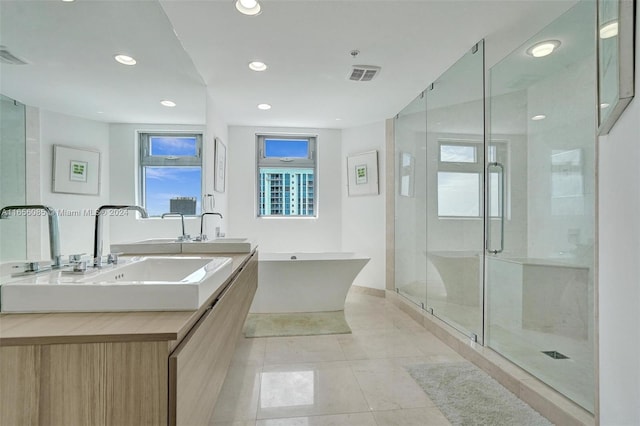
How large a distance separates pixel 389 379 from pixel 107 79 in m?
2.32

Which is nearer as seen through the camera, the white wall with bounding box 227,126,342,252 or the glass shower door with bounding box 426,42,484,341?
the glass shower door with bounding box 426,42,484,341

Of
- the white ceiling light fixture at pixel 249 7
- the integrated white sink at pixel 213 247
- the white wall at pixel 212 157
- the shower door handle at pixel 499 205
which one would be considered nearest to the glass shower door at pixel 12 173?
the integrated white sink at pixel 213 247

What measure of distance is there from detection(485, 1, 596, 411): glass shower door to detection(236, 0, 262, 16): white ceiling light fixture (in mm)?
1760

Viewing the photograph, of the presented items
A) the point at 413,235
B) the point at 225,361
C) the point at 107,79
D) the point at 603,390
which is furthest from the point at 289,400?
the point at 413,235

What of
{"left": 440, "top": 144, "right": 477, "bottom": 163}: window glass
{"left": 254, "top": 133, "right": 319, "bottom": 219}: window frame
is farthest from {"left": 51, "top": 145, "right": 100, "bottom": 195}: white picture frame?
{"left": 254, "top": 133, "right": 319, "bottom": 219}: window frame

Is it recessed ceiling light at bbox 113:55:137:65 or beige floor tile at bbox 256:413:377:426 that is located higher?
recessed ceiling light at bbox 113:55:137:65

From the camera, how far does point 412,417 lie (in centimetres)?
161

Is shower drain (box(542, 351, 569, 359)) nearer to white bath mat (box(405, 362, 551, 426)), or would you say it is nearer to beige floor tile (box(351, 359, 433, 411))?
white bath mat (box(405, 362, 551, 426))

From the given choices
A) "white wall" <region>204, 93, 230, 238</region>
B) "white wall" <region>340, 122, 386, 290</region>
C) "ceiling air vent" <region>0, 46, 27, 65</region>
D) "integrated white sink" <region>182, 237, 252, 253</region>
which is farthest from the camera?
"white wall" <region>340, 122, 386, 290</region>

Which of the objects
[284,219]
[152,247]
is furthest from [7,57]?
[284,219]

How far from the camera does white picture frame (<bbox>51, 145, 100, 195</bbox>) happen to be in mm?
1081

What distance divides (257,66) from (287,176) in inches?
83.6

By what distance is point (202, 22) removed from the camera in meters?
1.94

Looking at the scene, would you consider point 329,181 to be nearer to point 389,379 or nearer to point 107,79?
point 389,379
